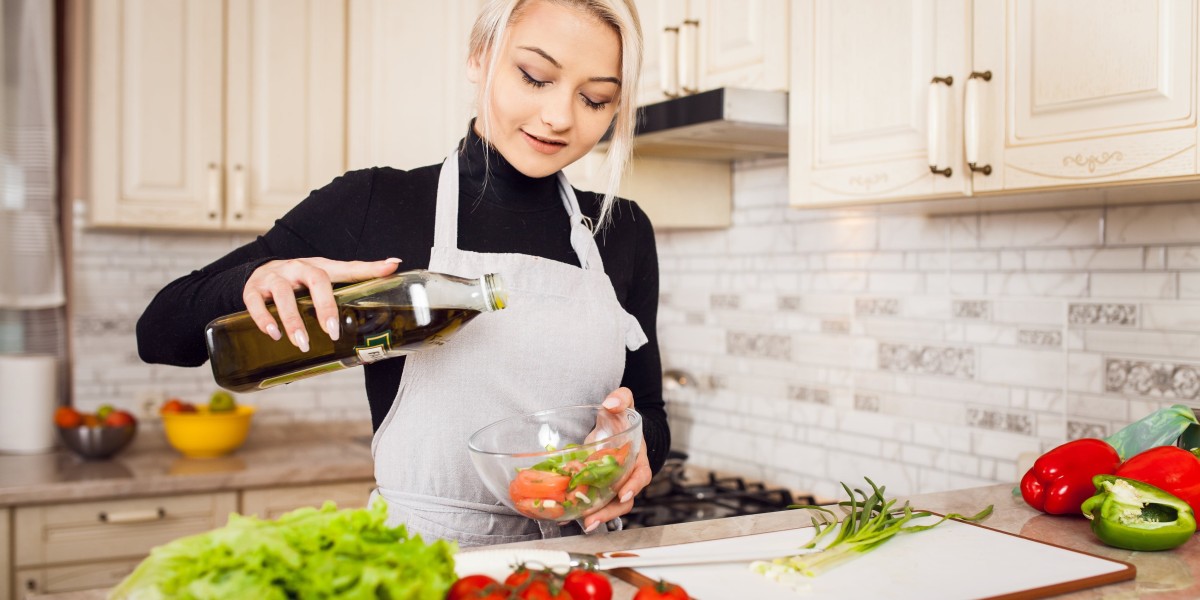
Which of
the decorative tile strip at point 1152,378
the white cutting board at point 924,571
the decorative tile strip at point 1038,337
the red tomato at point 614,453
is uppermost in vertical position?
the decorative tile strip at point 1038,337

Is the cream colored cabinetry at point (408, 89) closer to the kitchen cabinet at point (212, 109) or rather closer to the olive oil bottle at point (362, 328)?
the kitchen cabinet at point (212, 109)

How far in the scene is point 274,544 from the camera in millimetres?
726

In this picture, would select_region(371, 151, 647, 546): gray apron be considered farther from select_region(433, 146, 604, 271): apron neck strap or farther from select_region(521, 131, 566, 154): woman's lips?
select_region(521, 131, 566, 154): woman's lips

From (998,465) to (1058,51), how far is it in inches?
36.3

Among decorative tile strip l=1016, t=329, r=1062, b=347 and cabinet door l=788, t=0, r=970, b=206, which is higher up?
cabinet door l=788, t=0, r=970, b=206

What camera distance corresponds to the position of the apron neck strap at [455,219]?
4.75ft

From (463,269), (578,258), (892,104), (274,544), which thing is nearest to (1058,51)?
(892,104)

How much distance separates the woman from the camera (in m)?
1.37

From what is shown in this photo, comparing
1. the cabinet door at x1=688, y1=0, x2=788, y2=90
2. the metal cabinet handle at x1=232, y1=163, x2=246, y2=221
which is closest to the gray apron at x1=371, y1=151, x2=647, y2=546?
the cabinet door at x1=688, y1=0, x2=788, y2=90

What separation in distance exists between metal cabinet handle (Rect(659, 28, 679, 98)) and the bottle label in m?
1.41

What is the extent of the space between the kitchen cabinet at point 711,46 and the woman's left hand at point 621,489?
3.70 ft

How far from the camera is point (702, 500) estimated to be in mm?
2377

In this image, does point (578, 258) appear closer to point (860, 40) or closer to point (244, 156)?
point (860, 40)

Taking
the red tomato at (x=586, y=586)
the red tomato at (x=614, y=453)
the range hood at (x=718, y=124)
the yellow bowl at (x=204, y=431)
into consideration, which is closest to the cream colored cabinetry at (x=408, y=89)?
the range hood at (x=718, y=124)
